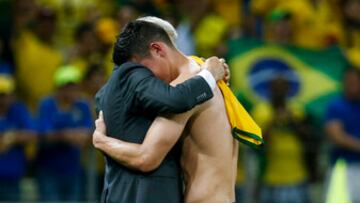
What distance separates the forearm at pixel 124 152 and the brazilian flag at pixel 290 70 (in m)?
4.33

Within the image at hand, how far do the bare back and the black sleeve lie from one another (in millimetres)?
208

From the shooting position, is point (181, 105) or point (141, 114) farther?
point (141, 114)

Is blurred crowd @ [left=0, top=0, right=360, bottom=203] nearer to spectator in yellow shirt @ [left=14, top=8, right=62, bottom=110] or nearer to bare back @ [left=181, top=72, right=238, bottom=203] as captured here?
spectator in yellow shirt @ [left=14, top=8, right=62, bottom=110]

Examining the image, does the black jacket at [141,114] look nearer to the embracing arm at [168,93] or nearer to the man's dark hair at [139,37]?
the embracing arm at [168,93]

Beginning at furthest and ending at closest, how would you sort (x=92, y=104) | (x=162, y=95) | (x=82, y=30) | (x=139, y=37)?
(x=82, y=30)
(x=92, y=104)
(x=139, y=37)
(x=162, y=95)

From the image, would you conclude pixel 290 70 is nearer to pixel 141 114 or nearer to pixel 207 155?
pixel 207 155

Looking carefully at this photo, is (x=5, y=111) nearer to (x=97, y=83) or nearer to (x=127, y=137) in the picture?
(x=97, y=83)

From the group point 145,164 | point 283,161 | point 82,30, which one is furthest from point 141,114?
point 82,30

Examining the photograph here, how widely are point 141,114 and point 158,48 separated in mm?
364

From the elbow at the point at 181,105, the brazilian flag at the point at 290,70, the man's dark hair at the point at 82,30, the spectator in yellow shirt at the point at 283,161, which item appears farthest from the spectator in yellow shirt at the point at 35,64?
the elbow at the point at 181,105

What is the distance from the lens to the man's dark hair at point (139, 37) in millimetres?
5684

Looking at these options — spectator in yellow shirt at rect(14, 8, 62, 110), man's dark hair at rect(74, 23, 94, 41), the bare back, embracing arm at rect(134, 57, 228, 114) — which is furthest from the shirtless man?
man's dark hair at rect(74, 23, 94, 41)

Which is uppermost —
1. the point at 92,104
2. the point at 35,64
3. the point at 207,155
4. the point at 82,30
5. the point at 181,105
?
the point at 181,105

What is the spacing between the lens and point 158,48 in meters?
5.69
